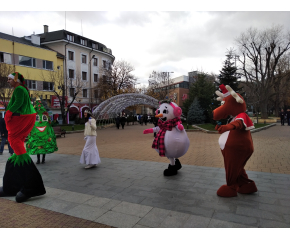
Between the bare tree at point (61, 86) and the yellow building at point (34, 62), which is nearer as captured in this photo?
the yellow building at point (34, 62)

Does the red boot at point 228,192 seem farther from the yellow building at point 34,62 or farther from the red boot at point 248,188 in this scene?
the yellow building at point 34,62

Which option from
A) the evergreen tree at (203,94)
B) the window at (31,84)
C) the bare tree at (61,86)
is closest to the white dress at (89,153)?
the evergreen tree at (203,94)

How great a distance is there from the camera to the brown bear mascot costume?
3.95m

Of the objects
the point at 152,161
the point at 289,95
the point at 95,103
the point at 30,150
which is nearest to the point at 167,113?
the point at 152,161

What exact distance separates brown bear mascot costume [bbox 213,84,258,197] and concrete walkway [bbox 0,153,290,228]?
385mm

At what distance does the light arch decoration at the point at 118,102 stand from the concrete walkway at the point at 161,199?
14222 millimetres

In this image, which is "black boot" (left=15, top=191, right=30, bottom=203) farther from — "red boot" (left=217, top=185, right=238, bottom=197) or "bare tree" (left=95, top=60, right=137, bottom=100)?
"bare tree" (left=95, top=60, right=137, bottom=100)

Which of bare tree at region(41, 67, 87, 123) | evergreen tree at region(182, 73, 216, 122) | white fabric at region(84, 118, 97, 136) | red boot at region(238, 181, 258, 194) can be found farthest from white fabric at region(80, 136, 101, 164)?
bare tree at region(41, 67, 87, 123)

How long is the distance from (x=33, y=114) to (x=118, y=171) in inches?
110

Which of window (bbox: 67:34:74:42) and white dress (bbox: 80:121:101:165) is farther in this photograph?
window (bbox: 67:34:74:42)

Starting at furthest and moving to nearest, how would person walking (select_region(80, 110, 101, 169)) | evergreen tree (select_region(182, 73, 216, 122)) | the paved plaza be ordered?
1. evergreen tree (select_region(182, 73, 216, 122))
2. person walking (select_region(80, 110, 101, 169))
3. the paved plaza

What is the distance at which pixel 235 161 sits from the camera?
13.1 ft

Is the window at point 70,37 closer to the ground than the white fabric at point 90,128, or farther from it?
farther from it

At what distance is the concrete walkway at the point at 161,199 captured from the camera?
336cm
